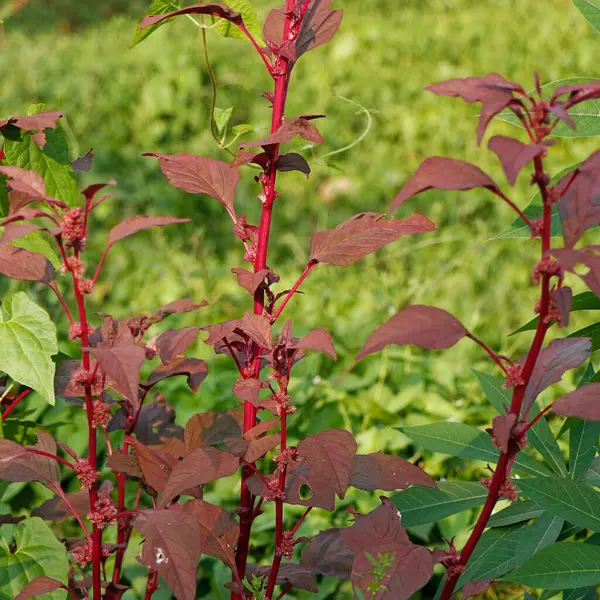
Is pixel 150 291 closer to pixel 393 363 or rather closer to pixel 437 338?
pixel 393 363

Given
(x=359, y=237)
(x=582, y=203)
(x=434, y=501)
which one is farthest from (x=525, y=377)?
(x=434, y=501)

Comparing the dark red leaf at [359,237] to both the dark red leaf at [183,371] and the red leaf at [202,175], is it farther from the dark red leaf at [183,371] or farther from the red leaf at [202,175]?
the dark red leaf at [183,371]

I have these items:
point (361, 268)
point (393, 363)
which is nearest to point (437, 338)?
point (393, 363)

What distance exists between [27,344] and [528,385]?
1.90ft

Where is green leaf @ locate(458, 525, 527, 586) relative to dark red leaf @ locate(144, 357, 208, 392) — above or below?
below

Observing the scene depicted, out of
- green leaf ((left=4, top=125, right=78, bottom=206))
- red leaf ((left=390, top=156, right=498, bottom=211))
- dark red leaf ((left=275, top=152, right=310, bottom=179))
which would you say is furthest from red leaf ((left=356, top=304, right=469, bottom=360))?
green leaf ((left=4, top=125, right=78, bottom=206))

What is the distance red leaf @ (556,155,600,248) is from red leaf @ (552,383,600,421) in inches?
5.4

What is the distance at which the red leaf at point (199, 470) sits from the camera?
933 millimetres

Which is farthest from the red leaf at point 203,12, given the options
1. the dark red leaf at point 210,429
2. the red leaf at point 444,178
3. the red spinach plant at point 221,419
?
the dark red leaf at point 210,429

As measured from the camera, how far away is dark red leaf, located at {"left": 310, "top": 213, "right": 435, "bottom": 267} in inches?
39.1

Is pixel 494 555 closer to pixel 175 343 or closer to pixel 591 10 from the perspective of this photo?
pixel 175 343

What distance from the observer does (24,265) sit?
95cm

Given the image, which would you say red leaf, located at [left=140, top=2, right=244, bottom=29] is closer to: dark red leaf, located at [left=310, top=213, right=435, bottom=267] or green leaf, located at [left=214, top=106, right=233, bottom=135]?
green leaf, located at [left=214, top=106, right=233, bottom=135]

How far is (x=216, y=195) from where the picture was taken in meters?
Result: 1.08
